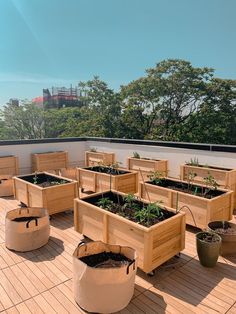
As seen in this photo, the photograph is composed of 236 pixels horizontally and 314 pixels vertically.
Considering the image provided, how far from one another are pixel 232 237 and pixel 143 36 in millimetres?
16021

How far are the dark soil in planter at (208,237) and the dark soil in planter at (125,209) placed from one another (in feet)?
1.43

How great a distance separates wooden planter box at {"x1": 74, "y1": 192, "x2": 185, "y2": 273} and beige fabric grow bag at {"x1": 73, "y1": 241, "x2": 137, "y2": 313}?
425 millimetres

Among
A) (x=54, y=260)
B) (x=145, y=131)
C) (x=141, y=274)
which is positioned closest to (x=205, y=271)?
(x=141, y=274)

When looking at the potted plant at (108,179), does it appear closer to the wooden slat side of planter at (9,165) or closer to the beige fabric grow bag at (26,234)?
the beige fabric grow bag at (26,234)

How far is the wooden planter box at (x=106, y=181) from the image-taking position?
5.34 meters

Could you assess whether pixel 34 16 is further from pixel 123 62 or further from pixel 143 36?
pixel 123 62

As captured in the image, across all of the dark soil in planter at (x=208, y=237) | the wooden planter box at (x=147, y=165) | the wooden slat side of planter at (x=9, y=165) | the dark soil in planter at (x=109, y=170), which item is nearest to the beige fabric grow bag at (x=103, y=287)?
the dark soil in planter at (x=208, y=237)

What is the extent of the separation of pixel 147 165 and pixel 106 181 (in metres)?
1.59

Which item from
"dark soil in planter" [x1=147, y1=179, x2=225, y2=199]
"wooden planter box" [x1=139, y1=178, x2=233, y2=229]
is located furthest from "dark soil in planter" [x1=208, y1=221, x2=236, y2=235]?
"dark soil in planter" [x1=147, y1=179, x2=225, y2=199]

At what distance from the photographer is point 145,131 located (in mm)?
17703

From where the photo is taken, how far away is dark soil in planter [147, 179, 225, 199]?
4.30 meters

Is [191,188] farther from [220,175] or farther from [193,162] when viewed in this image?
[193,162]

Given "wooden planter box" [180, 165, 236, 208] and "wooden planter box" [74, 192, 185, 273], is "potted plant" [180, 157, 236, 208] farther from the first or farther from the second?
"wooden planter box" [74, 192, 185, 273]

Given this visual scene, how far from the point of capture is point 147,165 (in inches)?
263
